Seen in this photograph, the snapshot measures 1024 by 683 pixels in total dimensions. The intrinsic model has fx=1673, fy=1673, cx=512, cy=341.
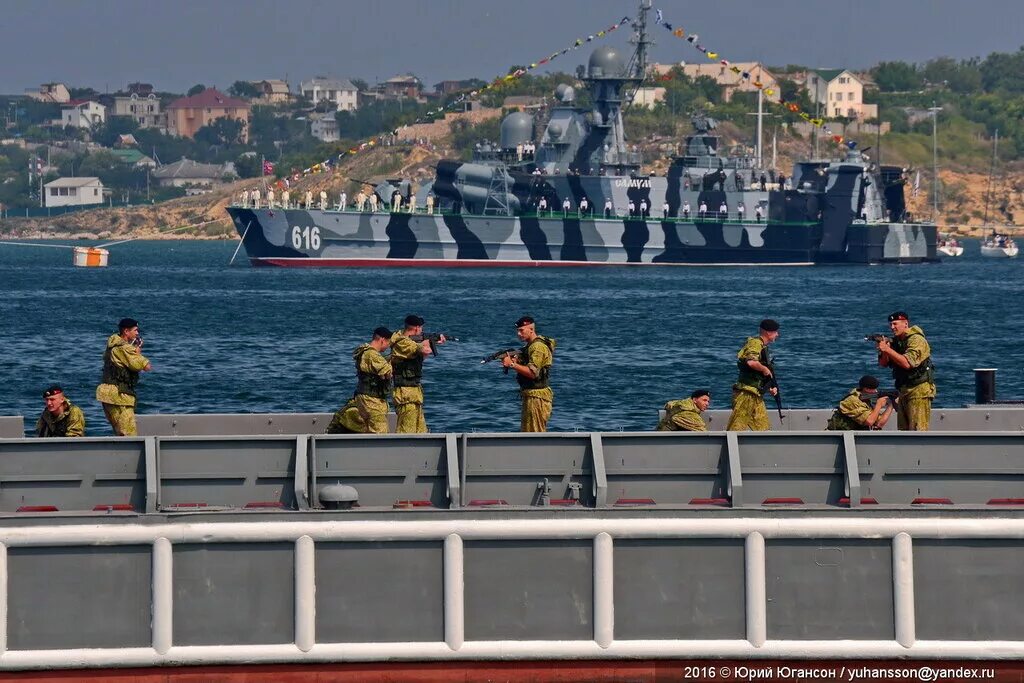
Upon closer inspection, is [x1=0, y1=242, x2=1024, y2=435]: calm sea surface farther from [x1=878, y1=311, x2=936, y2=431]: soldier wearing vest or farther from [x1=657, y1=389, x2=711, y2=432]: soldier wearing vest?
[x1=878, y1=311, x2=936, y2=431]: soldier wearing vest

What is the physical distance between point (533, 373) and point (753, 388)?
1936 millimetres

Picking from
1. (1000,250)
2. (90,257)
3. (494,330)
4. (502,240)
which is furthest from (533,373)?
(1000,250)

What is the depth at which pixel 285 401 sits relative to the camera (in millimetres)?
39250

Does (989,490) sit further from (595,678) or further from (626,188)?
(626,188)

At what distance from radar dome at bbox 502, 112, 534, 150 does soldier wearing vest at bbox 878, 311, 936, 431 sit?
10893 cm

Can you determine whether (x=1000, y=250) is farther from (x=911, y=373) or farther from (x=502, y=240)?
(x=911, y=373)

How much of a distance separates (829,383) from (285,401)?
14117mm

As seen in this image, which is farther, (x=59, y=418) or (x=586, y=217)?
(x=586, y=217)

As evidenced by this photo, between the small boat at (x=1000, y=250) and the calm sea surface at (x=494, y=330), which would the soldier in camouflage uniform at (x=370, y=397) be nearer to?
the calm sea surface at (x=494, y=330)

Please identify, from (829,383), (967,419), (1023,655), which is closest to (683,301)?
(829,383)

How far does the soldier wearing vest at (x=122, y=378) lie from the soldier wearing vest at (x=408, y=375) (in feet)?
7.34

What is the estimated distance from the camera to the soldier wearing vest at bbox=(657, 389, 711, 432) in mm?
13984

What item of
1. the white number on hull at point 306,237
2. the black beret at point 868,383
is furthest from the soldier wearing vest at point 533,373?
the white number on hull at point 306,237

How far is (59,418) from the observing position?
13.5 meters
